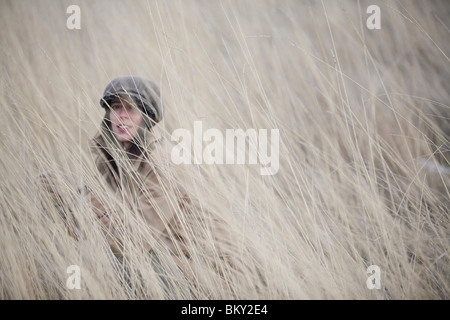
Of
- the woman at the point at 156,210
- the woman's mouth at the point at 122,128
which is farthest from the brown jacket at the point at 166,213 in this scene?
the woman's mouth at the point at 122,128

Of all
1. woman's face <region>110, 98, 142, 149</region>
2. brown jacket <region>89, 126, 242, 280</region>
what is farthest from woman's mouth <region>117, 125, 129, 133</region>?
brown jacket <region>89, 126, 242, 280</region>

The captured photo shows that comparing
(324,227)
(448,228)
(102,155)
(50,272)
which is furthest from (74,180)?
(448,228)

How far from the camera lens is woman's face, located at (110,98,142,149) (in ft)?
4.14

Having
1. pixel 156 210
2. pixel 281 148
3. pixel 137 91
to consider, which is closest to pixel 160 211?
pixel 156 210

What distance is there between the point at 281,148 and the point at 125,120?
669 millimetres

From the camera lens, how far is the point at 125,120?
127 cm

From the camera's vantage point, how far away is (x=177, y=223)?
1.19 metres

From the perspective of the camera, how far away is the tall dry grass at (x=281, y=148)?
112cm

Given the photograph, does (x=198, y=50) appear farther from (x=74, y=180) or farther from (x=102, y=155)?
(x=74, y=180)

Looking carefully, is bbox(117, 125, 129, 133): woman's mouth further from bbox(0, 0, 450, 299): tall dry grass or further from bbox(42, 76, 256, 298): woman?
bbox(0, 0, 450, 299): tall dry grass

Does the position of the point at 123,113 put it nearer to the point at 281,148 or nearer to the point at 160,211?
the point at 160,211

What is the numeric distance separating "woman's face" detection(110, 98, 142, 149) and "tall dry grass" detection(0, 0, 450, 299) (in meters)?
0.11

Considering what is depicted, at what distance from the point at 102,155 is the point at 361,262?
108 cm

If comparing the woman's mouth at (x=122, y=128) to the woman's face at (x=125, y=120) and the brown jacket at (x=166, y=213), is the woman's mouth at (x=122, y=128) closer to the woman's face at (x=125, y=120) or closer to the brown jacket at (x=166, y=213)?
the woman's face at (x=125, y=120)
